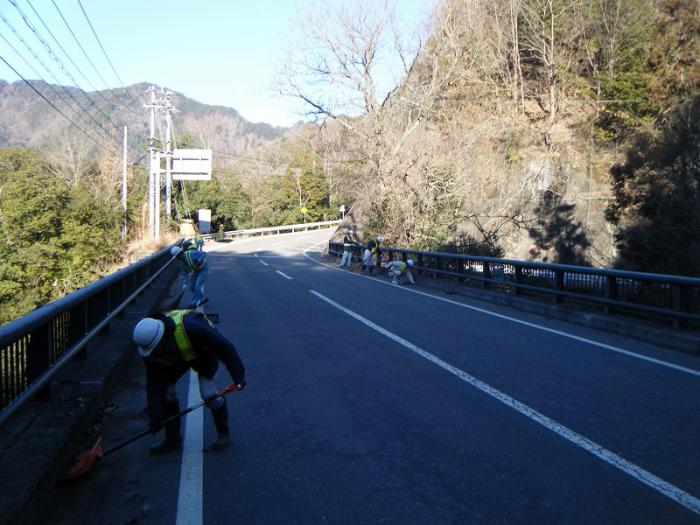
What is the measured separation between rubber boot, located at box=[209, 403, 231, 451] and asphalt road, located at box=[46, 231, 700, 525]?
0.07 meters

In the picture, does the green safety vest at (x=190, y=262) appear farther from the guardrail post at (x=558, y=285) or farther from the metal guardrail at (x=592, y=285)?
the guardrail post at (x=558, y=285)

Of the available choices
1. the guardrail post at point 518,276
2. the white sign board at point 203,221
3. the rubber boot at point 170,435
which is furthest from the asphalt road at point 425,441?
the white sign board at point 203,221

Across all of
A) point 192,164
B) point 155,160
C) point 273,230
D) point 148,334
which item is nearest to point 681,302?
point 148,334

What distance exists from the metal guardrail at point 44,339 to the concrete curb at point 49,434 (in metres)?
0.22

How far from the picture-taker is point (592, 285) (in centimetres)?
1179

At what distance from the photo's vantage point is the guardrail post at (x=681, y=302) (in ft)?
30.8

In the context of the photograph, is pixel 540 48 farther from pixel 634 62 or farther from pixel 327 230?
pixel 327 230

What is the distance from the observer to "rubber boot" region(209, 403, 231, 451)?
16.0 feet

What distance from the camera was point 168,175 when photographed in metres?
49.2

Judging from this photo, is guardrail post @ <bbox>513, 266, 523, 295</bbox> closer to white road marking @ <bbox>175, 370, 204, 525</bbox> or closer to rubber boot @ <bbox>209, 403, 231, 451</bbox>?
white road marking @ <bbox>175, 370, 204, 525</bbox>

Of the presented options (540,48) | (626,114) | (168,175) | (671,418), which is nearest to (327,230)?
(168,175)

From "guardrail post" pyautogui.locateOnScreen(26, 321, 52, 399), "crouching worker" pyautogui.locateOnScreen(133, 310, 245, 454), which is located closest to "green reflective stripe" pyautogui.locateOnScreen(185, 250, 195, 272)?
"guardrail post" pyautogui.locateOnScreen(26, 321, 52, 399)

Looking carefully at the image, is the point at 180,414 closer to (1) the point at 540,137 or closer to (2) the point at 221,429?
(2) the point at 221,429

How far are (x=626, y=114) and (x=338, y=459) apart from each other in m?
33.6
